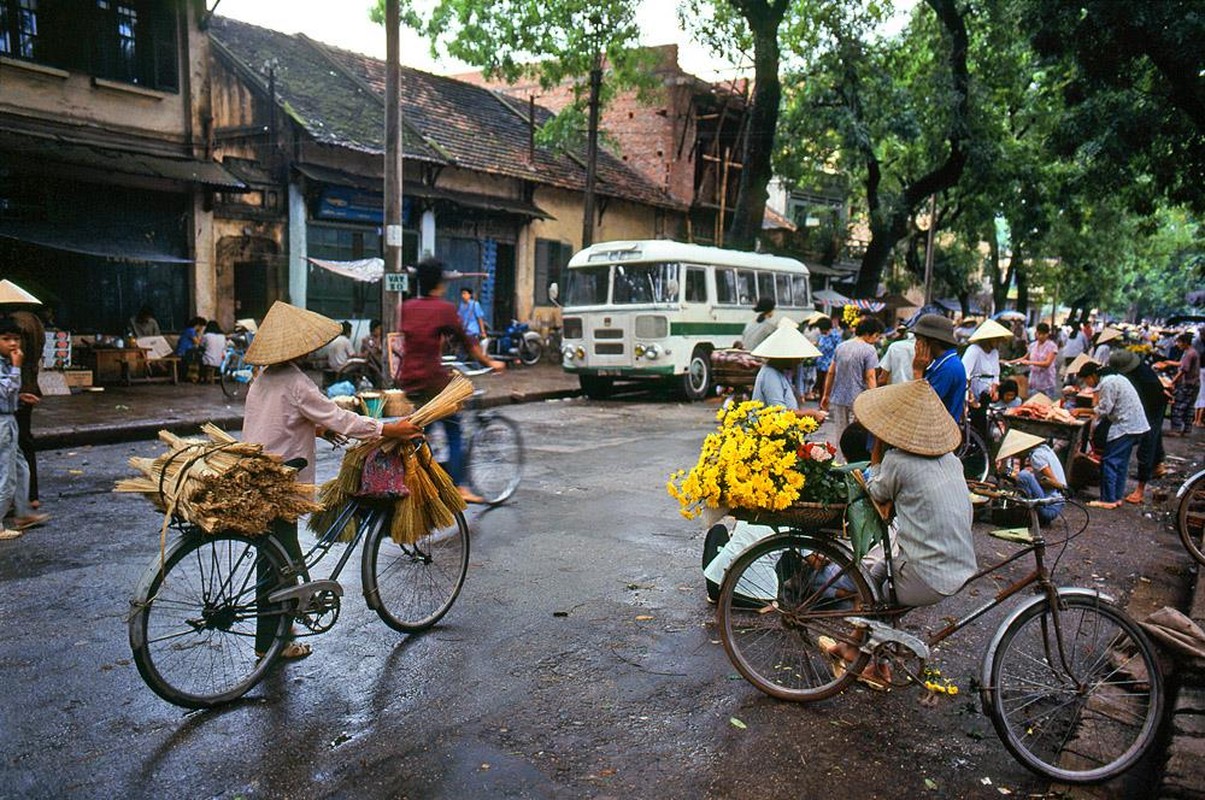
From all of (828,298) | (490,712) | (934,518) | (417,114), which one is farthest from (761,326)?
(828,298)

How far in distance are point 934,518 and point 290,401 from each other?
9.66 ft

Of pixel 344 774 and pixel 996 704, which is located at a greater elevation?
pixel 996 704

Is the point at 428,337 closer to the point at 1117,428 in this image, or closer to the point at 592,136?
the point at 1117,428

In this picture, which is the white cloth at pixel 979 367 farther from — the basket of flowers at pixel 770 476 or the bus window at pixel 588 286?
the bus window at pixel 588 286

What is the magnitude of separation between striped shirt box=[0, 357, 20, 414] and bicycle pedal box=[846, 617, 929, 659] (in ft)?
18.7

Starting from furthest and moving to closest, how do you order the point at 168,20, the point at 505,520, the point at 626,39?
the point at 626,39 → the point at 168,20 → the point at 505,520

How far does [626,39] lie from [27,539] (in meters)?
17.7

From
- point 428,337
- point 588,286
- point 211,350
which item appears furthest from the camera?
point 588,286

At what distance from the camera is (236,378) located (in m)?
14.8

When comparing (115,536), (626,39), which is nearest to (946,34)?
(626,39)

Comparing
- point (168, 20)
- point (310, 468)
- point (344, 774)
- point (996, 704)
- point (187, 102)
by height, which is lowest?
point (344, 774)

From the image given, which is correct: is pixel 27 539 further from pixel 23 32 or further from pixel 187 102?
pixel 187 102

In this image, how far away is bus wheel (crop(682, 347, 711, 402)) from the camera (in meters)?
16.0

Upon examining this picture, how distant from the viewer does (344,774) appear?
3.23 meters
